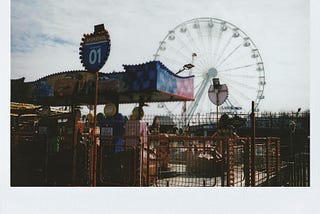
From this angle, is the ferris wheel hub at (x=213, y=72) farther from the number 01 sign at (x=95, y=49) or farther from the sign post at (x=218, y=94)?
the number 01 sign at (x=95, y=49)

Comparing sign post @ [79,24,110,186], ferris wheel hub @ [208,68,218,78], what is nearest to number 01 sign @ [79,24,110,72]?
sign post @ [79,24,110,186]

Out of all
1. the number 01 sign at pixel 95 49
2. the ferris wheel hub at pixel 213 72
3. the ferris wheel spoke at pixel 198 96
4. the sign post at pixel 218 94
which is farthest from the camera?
the ferris wheel spoke at pixel 198 96

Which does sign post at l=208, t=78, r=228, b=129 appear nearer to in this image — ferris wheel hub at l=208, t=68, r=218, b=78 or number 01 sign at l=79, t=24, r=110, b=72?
number 01 sign at l=79, t=24, r=110, b=72

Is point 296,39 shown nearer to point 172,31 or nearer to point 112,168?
point 112,168

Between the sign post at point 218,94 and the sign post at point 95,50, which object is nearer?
the sign post at point 95,50

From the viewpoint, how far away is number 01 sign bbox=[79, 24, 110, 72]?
4711 mm

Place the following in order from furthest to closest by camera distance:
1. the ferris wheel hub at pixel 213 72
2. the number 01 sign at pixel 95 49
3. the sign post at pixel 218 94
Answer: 1. the ferris wheel hub at pixel 213 72
2. the sign post at pixel 218 94
3. the number 01 sign at pixel 95 49

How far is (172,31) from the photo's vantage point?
42.8 ft

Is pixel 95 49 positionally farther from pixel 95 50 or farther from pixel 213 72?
pixel 213 72

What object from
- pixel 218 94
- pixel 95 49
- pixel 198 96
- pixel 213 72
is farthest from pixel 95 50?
pixel 198 96

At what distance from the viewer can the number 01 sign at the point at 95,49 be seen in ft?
15.5

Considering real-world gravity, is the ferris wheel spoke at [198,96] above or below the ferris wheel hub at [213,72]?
below

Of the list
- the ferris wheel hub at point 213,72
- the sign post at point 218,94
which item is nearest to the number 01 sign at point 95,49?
the sign post at point 218,94
